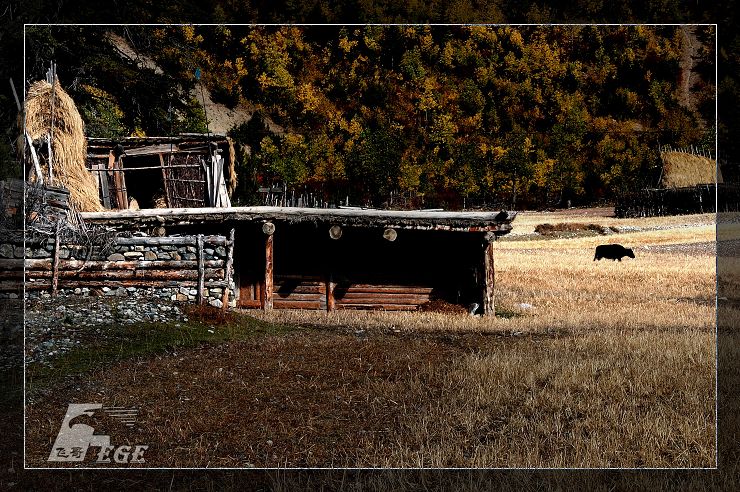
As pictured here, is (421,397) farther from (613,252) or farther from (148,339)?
(613,252)

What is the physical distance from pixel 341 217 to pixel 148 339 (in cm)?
898

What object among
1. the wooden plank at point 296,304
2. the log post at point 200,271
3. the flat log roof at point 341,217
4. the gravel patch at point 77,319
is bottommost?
the wooden plank at point 296,304

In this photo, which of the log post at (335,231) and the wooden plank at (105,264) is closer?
the wooden plank at (105,264)

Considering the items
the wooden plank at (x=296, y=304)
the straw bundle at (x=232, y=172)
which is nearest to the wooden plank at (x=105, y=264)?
the wooden plank at (x=296, y=304)

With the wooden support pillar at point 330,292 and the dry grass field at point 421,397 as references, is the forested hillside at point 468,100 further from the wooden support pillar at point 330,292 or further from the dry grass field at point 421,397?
the wooden support pillar at point 330,292

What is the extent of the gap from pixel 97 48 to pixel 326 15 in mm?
9072

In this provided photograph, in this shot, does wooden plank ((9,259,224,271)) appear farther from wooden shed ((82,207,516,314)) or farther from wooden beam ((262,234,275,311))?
wooden shed ((82,207,516,314))

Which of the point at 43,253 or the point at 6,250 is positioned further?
the point at 43,253

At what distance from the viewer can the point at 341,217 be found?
16703 millimetres

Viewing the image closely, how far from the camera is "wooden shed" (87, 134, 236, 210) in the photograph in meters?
22.0

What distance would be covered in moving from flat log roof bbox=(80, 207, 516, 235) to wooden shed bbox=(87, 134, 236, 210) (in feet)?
16.9

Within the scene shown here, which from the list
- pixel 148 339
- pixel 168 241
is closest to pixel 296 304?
pixel 168 241

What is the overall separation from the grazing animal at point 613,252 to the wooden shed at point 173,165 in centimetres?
1347

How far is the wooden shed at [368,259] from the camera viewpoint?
55.6 feet
